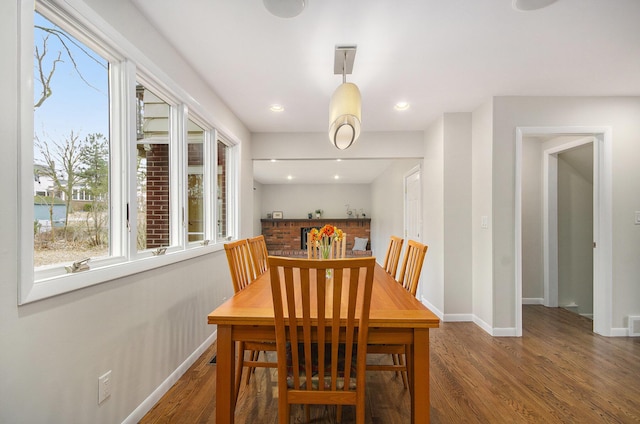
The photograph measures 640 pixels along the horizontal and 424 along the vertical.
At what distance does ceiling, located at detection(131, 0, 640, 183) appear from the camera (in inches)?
65.3

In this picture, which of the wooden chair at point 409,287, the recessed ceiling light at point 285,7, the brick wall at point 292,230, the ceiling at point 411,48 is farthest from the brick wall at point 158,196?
the brick wall at point 292,230

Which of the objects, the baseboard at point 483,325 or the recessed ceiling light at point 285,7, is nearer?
the recessed ceiling light at point 285,7

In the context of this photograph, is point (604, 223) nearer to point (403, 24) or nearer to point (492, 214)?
point (492, 214)

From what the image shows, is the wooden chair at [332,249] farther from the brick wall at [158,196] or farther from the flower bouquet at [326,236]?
the brick wall at [158,196]

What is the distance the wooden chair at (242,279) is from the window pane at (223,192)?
1060 mm

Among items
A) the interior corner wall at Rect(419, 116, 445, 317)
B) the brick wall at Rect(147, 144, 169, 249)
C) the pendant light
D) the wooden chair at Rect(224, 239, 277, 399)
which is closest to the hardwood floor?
the wooden chair at Rect(224, 239, 277, 399)

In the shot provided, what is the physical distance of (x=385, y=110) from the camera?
3.19 metres

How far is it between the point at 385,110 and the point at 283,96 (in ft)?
3.66

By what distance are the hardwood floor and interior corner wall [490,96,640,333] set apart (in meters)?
0.43

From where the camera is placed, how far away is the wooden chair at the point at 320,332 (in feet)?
3.69

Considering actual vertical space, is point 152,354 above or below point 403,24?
below

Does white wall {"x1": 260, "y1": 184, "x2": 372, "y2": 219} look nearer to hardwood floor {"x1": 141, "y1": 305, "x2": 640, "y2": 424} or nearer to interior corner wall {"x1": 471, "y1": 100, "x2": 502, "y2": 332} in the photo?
interior corner wall {"x1": 471, "y1": 100, "x2": 502, "y2": 332}

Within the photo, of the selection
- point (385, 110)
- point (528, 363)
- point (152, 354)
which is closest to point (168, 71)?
point (152, 354)

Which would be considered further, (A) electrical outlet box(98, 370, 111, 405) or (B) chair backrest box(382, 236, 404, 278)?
(B) chair backrest box(382, 236, 404, 278)
